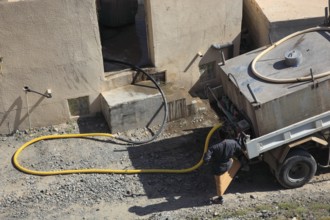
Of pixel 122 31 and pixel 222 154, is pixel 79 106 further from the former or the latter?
pixel 222 154

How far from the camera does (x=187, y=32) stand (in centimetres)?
1453

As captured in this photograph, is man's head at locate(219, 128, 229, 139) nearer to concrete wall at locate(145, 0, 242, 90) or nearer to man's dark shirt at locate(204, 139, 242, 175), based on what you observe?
man's dark shirt at locate(204, 139, 242, 175)

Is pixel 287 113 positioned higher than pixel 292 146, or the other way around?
pixel 287 113

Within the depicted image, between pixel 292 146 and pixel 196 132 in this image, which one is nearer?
pixel 292 146

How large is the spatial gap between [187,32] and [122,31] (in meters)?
2.78

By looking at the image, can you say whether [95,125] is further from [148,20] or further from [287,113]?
[287,113]

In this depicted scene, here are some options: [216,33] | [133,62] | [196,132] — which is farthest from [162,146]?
[216,33]

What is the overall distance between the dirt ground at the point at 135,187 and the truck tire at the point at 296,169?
21 centimetres

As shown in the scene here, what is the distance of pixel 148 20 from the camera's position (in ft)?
46.2

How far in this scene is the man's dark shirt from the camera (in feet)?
36.5

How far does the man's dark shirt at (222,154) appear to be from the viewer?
36.5 ft

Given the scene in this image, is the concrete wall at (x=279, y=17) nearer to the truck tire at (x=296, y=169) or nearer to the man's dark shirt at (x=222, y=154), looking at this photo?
the truck tire at (x=296, y=169)

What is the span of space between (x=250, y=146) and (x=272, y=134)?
51 cm

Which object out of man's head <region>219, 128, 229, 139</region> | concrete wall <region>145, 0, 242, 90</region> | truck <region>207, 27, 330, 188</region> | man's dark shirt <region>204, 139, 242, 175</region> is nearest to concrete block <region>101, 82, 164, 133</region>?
concrete wall <region>145, 0, 242, 90</region>
